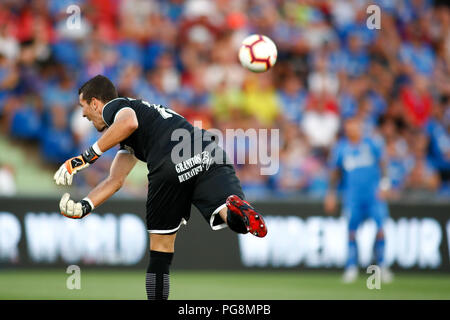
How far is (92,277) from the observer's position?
37.5 feet

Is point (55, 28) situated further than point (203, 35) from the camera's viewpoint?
No

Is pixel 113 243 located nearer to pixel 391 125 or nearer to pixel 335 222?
pixel 335 222

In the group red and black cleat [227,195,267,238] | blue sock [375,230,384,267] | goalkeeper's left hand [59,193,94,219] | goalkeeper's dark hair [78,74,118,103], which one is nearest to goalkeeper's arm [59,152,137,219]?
goalkeeper's left hand [59,193,94,219]

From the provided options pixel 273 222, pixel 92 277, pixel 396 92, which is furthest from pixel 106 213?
pixel 396 92

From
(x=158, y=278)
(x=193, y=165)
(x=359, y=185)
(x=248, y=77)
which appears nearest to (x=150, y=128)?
Answer: (x=193, y=165)

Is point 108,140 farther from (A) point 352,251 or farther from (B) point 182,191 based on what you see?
(A) point 352,251

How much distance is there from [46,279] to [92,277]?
76 centimetres

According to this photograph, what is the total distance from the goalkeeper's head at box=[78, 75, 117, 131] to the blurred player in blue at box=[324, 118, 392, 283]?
601cm

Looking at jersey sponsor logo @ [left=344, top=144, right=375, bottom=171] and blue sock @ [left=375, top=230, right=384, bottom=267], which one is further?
jersey sponsor logo @ [left=344, top=144, right=375, bottom=171]

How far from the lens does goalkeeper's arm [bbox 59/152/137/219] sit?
6.52m

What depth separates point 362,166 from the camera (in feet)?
39.4

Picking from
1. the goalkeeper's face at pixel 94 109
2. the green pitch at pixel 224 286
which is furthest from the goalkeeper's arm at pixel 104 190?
the green pitch at pixel 224 286

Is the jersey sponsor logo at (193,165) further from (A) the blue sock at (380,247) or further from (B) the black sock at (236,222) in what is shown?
(A) the blue sock at (380,247)

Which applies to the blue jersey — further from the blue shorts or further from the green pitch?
the green pitch
